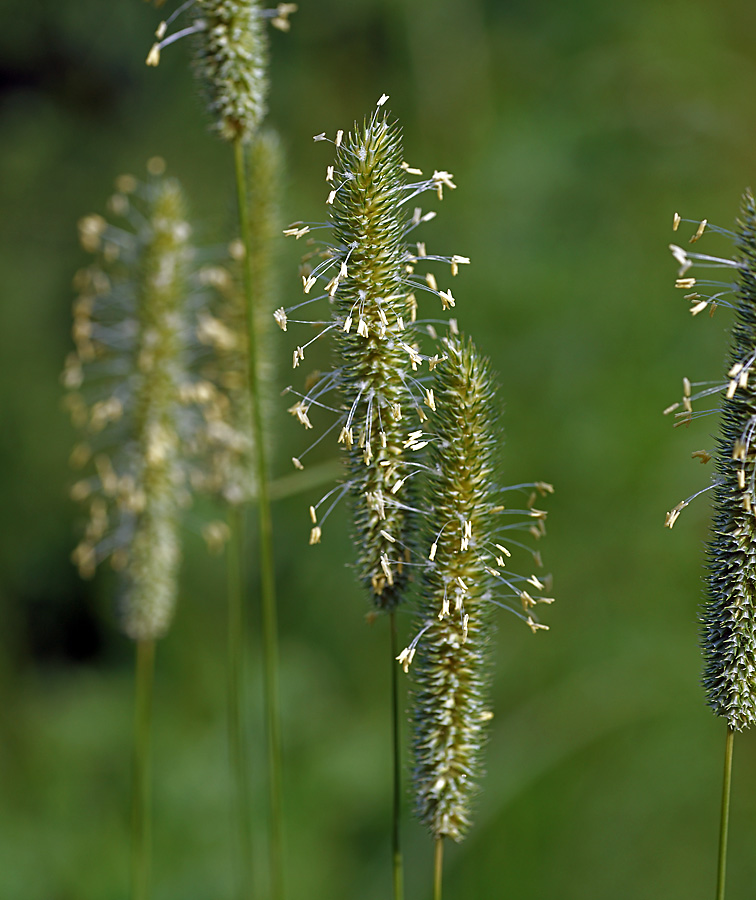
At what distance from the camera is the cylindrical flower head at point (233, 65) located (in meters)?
2.11

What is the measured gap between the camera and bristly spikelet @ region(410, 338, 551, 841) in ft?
5.40

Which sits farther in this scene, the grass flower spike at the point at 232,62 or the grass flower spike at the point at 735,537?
the grass flower spike at the point at 232,62

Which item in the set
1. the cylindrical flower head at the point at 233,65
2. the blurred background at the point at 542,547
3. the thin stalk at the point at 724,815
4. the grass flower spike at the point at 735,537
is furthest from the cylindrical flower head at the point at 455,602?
the blurred background at the point at 542,547

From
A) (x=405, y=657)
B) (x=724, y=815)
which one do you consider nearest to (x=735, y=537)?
(x=724, y=815)

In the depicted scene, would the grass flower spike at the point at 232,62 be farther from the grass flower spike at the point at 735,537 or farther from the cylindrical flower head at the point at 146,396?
the grass flower spike at the point at 735,537

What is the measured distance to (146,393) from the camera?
115 inches

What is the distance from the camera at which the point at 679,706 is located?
4.83 metres

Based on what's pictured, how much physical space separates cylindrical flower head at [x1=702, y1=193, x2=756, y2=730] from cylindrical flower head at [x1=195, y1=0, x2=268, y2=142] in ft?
3.68

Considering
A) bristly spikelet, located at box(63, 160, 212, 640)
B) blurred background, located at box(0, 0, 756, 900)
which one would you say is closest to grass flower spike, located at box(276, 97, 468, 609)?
bristly spikelet, located at box(63, 160, 212, 640)

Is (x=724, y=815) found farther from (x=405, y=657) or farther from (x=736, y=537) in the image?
(x=405, y=657)

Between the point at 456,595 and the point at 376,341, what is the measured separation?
50 centimetres

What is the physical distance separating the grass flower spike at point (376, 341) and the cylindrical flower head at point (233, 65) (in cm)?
45

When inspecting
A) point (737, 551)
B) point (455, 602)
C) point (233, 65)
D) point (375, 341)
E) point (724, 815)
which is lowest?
point (724, 815)

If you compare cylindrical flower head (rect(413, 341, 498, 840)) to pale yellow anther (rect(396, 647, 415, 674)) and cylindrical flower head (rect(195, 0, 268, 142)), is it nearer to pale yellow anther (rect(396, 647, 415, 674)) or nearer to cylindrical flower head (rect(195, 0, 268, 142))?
pale yellow anther (rect(396, 647, 415, 674))
